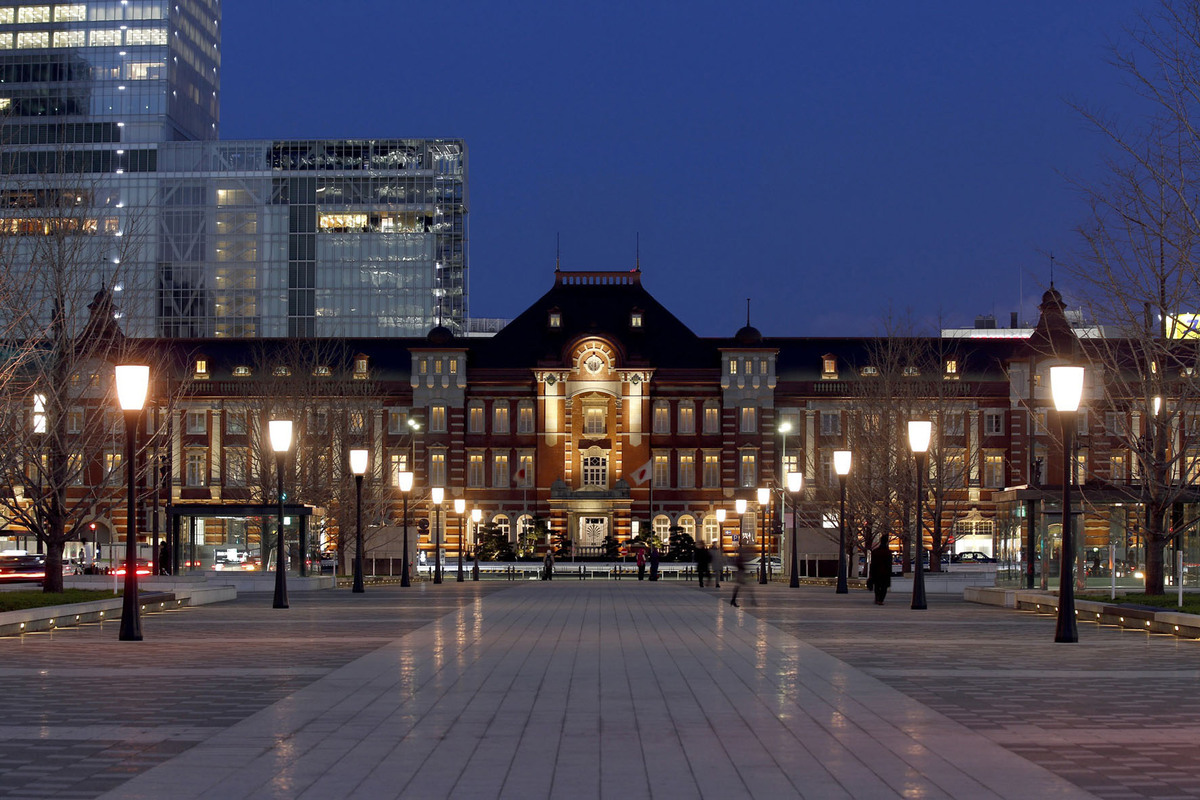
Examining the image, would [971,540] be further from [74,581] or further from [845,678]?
[845,678]

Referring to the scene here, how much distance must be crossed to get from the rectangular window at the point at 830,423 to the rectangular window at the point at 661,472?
10840 millimetres

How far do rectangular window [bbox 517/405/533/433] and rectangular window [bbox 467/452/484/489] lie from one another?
324 cm

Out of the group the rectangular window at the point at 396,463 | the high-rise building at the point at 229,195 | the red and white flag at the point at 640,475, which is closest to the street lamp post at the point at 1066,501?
the rectangular window at the point at 396,463

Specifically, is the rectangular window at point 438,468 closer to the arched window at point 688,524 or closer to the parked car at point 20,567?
the arched window at point 688,524

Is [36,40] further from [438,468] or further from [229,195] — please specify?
[438,468]

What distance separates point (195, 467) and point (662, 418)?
32.1m

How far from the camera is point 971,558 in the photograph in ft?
312

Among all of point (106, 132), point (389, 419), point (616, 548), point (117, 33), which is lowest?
point (616, 548)

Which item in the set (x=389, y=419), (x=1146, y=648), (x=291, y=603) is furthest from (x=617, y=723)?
(x=389, y=419)

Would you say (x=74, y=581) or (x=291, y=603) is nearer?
(x=291, y=603)

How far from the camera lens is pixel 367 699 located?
15070mm

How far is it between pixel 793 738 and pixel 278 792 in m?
4.60

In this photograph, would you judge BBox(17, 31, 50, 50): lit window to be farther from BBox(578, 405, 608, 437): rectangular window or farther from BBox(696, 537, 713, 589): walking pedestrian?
BBox(696, 537, 713, 589): walking pedestrian

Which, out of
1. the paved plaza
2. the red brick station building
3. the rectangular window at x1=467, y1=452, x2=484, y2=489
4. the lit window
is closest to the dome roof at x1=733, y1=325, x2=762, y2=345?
the red brick station building
